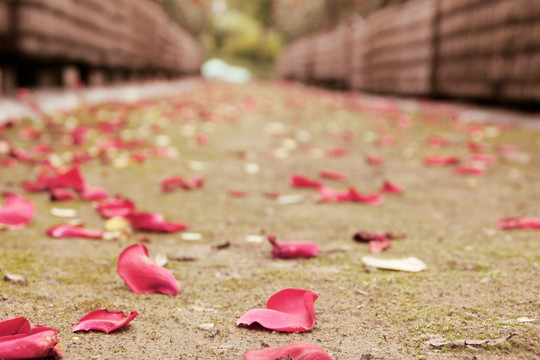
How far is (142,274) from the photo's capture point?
118 centimetres

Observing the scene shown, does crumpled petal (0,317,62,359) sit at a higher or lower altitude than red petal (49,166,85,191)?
lower

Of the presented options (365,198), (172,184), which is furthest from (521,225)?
(172,184)

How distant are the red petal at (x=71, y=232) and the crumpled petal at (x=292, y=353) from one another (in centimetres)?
92

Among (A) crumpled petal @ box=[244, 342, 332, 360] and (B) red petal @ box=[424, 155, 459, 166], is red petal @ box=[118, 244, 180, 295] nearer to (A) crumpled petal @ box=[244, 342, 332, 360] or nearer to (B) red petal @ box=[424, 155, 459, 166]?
(A) crumpled petal @ box=[244, 342, 332, 360]

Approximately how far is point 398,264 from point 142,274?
2.09ft

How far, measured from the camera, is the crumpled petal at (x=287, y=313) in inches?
38.5

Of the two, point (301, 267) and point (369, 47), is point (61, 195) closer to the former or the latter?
point (301, 267)

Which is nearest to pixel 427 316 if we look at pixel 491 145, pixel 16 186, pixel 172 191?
→ pixel 172 191

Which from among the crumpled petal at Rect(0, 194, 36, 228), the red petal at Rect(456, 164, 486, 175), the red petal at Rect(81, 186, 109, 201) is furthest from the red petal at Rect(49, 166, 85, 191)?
the red petal at Rect(456, 164, 486, 175)

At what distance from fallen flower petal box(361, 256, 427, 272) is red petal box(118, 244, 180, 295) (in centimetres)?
51

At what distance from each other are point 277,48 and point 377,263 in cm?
4854

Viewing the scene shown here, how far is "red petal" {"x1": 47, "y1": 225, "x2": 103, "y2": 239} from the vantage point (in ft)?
5.27

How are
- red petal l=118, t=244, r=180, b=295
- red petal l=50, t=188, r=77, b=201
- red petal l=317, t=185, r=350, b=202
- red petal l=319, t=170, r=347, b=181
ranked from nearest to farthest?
red petal l=118, t=244, r=180, b=295 → red petal l=50, t=188, r=77, b=201 → red petal l=317, t=185, r=350, b=202 → red petal l=319, t=170, r=347, b=181

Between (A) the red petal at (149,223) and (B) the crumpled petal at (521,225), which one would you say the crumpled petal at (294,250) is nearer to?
(A) the red petal at (149,223)
